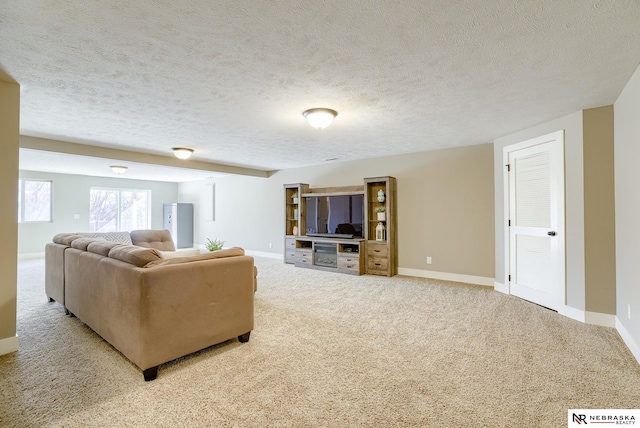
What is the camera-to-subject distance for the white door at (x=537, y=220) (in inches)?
133

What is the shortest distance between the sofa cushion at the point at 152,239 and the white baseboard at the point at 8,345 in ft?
7.59

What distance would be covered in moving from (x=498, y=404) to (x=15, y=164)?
12.7ft

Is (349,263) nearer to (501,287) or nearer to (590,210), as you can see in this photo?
(501,287)

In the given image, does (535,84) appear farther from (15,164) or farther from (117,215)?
(117,215)

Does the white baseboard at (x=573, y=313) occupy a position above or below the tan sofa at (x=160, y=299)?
below

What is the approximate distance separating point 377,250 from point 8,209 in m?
4.65

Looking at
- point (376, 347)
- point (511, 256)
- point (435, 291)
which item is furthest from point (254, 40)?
point (511, 256)

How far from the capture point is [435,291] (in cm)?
426

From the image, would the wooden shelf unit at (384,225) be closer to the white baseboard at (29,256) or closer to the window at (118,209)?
the window at (118,209)

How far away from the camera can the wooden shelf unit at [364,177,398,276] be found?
5.28m

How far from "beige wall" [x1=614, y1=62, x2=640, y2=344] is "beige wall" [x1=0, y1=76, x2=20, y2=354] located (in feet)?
15.9

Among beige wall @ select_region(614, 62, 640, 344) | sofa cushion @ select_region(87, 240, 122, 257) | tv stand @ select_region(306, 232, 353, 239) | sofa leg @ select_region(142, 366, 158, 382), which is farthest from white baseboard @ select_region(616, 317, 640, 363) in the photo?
sofa cushion @ select_region(87, 240, 122, 257)

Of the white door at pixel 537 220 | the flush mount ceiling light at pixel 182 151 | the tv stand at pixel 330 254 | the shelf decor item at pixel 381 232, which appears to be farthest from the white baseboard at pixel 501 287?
the flush mount ceiling light at pixel 182 151

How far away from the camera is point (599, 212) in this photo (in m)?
3.02
